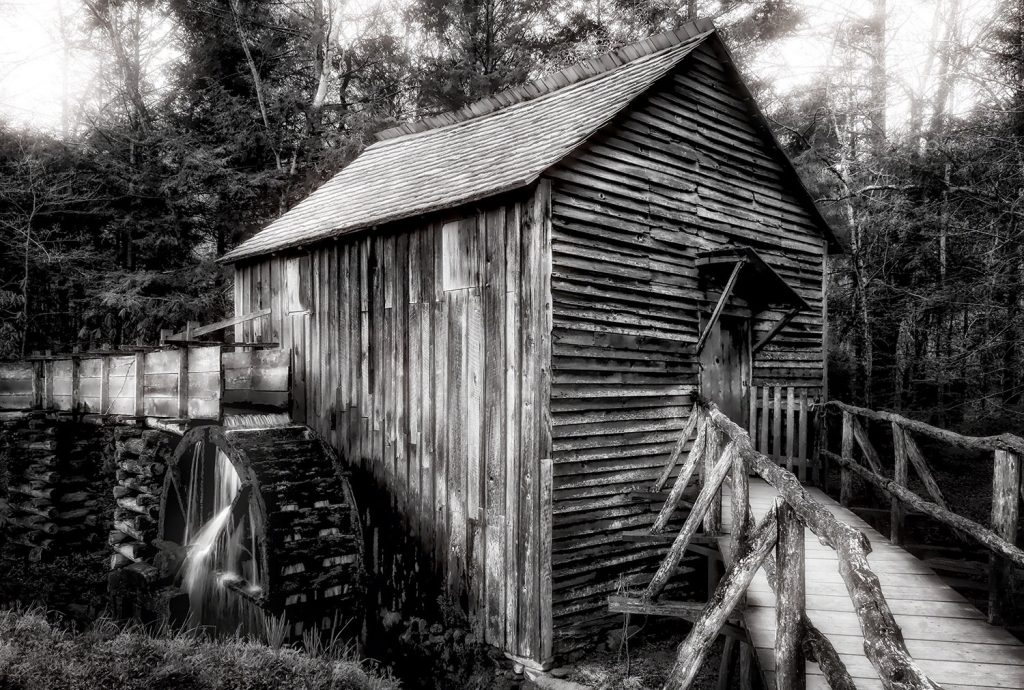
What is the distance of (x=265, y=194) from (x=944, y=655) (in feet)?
56.3

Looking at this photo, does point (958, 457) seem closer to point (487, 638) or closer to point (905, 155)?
point (905, 155)

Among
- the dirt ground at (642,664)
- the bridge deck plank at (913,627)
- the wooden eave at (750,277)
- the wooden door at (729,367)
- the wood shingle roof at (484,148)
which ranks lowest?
the dirt ground at (642,664)

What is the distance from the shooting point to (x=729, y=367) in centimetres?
886

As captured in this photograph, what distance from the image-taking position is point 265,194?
17328mm

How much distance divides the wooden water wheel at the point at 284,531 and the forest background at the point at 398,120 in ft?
25.8

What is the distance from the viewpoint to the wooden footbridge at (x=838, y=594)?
273 cm

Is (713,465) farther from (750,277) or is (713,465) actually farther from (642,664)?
(750,277)

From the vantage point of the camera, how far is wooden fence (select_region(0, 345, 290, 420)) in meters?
8.37

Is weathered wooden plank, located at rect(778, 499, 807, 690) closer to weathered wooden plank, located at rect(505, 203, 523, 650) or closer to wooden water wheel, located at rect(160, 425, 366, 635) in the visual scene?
weathered wooden plank, located at rect(505, 203, 523, 650)

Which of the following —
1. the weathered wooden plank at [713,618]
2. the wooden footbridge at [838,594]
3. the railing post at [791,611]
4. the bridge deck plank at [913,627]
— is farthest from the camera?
the bridge deck plank at [913,627]

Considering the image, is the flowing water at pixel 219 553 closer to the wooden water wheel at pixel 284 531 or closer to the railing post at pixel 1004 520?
the wooden water wheel at pixel 284 531

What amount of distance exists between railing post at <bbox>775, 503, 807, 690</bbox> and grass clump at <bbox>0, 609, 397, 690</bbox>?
4.00 meters

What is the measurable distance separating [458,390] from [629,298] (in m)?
2.17

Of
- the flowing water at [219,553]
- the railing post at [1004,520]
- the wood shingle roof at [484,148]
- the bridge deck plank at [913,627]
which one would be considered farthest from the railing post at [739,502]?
the flowing water at [219,553]
